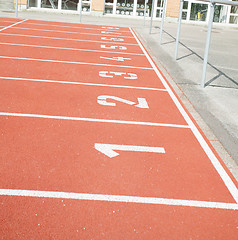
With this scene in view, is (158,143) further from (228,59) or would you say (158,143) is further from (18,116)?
(228,59)

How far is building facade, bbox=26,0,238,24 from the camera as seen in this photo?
32.0 metres

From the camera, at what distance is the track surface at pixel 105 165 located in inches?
143

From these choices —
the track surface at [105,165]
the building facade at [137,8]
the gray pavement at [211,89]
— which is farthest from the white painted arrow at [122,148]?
the building facade at [137,8]

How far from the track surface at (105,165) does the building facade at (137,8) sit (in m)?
24.2

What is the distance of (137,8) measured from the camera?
108ft

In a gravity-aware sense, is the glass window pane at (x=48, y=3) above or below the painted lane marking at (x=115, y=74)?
above

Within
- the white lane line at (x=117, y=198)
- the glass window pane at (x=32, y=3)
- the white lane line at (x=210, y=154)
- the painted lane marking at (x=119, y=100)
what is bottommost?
the white lane line at (x=117, y=198)

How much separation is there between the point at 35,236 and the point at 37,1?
31.1 meters

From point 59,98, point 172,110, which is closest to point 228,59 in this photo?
point 172,110

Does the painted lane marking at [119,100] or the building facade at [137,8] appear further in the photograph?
the building facade at [137,8]

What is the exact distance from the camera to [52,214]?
3.68 metres

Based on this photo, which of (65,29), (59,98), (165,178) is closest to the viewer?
(165,178)

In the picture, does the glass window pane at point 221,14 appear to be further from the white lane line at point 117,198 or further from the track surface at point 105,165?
the white lane line at point 117,198

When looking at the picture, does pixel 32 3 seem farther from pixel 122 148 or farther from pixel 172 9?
pixel 122 148
